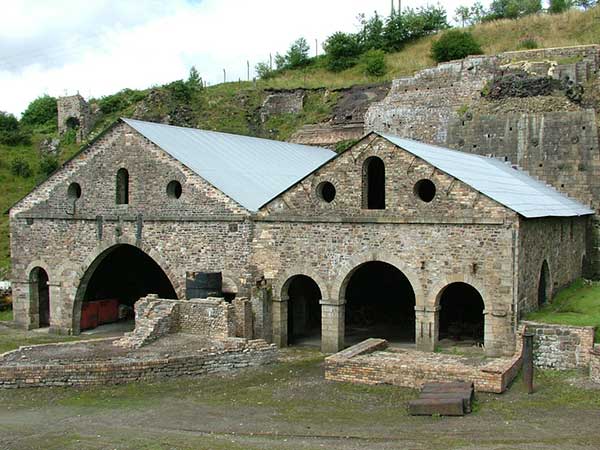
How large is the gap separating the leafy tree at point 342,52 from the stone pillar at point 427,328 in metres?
31.6

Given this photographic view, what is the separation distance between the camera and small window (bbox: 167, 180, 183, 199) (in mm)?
24389

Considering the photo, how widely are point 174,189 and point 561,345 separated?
12703 millimetres

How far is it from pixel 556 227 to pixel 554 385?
7596 mm

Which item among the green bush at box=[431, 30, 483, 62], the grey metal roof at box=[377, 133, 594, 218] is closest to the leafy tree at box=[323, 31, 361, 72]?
the green bush at box=[431, 30, 483, 62]

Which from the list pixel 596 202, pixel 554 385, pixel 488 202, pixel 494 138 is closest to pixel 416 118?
pixel 494 138

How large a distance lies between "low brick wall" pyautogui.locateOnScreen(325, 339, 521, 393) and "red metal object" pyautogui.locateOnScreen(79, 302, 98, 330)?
39.0ft

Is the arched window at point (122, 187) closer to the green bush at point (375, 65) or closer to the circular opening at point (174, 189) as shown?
the circular opening at point (174, 189)

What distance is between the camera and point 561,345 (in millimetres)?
18188

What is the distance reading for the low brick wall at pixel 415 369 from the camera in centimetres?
1636

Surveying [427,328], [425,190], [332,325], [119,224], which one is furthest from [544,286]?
[119,224]

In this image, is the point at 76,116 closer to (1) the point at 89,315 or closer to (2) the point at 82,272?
(1) the point at 89,315

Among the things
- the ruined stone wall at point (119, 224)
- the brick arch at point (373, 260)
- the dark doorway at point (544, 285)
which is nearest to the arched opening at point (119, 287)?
the ruined stone wall at point (119, 224)

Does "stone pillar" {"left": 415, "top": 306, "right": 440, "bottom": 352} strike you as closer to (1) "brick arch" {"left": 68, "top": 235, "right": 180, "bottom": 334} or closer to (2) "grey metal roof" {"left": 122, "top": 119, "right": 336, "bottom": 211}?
(2) "grey metal roof" {"left": 122, "top": 119, "right": 336, "bottom": 211}

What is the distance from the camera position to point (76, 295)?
26.2 metres
